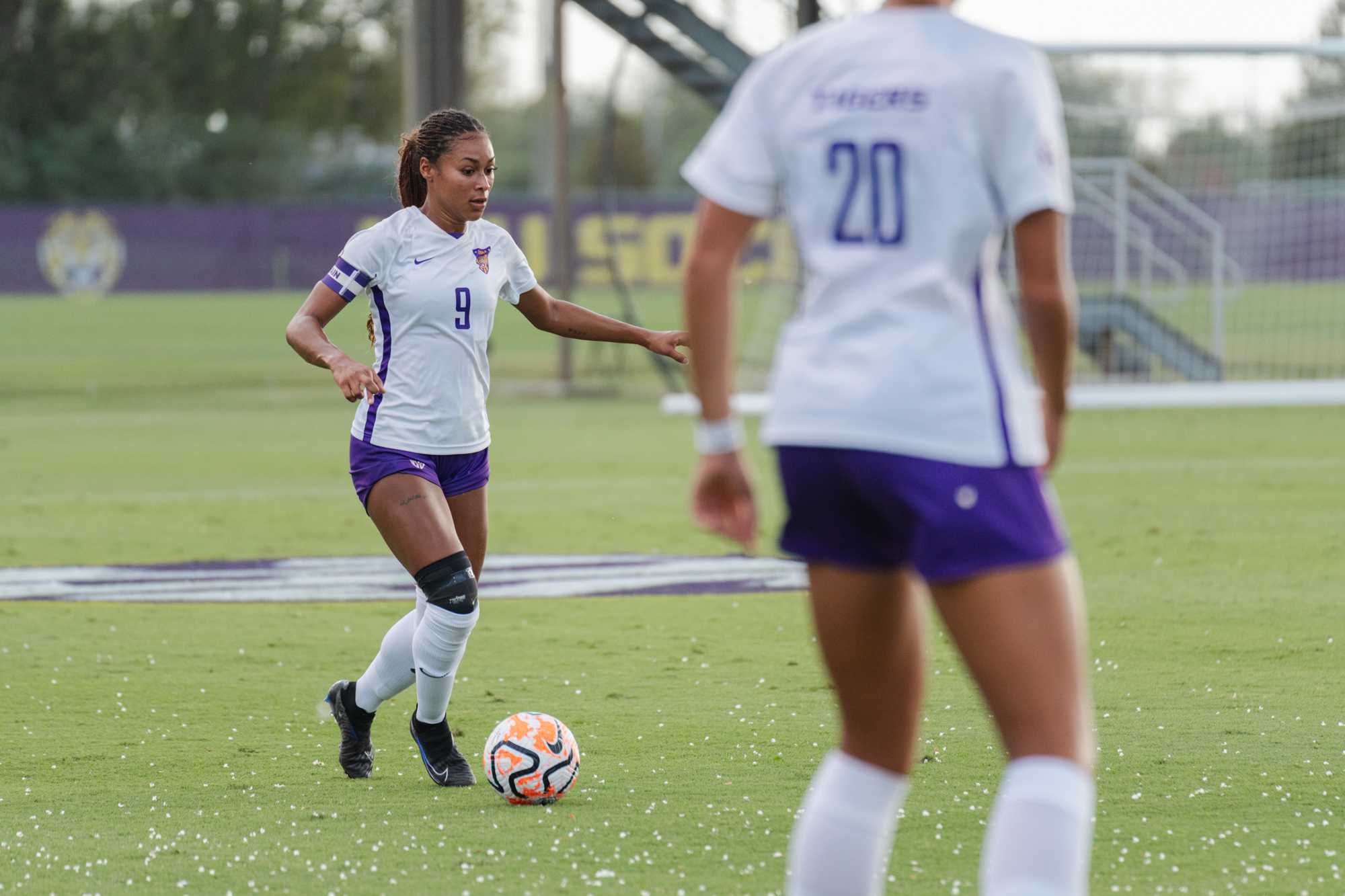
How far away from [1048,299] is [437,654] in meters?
3.11

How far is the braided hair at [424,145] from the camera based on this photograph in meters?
5.96

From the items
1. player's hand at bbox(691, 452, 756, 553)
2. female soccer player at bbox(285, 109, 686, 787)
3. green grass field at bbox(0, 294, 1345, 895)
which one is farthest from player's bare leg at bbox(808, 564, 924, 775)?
female soccer player at bbox(285, 109, 686, 787)

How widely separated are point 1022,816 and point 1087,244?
22538mm

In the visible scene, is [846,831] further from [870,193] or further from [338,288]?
[338,288]

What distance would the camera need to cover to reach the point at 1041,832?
3053 mm

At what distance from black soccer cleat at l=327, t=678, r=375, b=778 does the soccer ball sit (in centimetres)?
53

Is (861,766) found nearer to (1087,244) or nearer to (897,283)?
(897,283)

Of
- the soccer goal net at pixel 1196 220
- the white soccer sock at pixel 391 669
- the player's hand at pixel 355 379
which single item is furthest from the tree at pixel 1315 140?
the player's hand at pixel 355 379

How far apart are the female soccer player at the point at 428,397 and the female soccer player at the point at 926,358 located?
96.5 inches

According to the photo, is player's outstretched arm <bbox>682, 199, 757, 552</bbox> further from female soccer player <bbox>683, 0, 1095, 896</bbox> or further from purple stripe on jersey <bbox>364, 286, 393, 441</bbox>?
purple stripe on jersey <bbox>364, 286, 393, 441</bbox>

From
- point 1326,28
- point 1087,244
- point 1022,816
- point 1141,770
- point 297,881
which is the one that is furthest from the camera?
point 1326,28

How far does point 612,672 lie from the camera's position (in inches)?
305

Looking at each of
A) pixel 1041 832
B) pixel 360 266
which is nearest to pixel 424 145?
pixel 360 266

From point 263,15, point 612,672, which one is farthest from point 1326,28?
point 612,672
